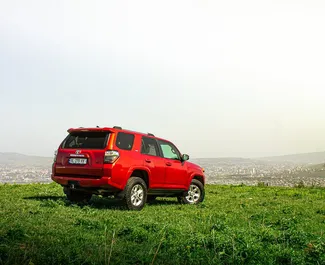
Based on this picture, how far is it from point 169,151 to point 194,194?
189cm

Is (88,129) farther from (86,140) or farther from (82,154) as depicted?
(82,154)

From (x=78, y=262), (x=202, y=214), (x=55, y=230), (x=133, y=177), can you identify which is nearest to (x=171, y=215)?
(x=202, y=214)

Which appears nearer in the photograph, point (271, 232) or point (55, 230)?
point (55, 230)

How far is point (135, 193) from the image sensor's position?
10.6 metres

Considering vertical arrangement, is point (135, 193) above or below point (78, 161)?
below

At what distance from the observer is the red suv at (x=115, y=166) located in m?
10.0

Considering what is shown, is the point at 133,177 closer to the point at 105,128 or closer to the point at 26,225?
the point at 105,128

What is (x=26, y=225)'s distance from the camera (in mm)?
6824

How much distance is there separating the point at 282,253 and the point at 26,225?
4.30 metres

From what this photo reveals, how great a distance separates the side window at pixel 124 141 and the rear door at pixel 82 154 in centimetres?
32

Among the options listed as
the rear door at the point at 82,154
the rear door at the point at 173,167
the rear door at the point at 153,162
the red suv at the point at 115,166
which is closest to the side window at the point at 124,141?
the red suv at the point at 115,166

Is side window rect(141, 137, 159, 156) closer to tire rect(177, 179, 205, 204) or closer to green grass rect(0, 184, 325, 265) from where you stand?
tire rect(177, 179, 205, 204)

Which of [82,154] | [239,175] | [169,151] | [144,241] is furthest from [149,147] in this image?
[239,175]

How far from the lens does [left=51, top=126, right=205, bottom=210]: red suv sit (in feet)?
32.8
